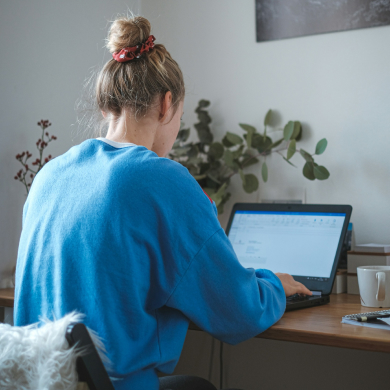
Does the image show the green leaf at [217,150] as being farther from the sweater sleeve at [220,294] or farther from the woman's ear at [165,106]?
the sweater sleeve at [220,294]

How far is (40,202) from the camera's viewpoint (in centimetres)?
85

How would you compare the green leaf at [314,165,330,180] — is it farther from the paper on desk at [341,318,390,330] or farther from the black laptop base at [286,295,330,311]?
the paper on desk at [341,318,390,330]

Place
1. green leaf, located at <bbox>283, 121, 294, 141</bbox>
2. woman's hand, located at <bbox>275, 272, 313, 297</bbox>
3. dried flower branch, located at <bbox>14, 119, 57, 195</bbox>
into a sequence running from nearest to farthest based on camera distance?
woman's hand, located at <bbox>275, 272, 313, 297</bbox>, dried flower branch, located at <bbox>14, 119, 57, 195</bbox>, green leaf, located at <bbox>283, 121, 294, 141</bbox>

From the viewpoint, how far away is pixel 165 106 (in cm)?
98

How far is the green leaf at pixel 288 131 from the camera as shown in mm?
1614

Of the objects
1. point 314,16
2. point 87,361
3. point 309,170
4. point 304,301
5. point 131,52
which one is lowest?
point 304,301

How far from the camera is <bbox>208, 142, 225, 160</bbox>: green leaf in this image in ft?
5.73

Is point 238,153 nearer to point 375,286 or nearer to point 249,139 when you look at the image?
point 249,139

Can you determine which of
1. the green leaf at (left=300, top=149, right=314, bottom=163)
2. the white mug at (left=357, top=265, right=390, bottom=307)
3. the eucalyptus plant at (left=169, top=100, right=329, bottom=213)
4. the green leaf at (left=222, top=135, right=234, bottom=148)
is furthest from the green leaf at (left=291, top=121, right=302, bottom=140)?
the white mug at (left=357, top=265, right=390, bottom=307)

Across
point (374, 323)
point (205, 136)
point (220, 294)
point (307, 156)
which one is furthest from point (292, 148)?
point (220, 294)

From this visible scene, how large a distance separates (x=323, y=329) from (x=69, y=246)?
0.51 metres

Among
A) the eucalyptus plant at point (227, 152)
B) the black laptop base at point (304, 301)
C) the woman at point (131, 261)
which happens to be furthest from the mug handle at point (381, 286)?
the eucalyptus plant at point (227, 152)

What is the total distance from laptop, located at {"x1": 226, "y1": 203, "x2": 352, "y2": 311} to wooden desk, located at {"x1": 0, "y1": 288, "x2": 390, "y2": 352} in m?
0.13

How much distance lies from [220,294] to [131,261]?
0.17 metres
